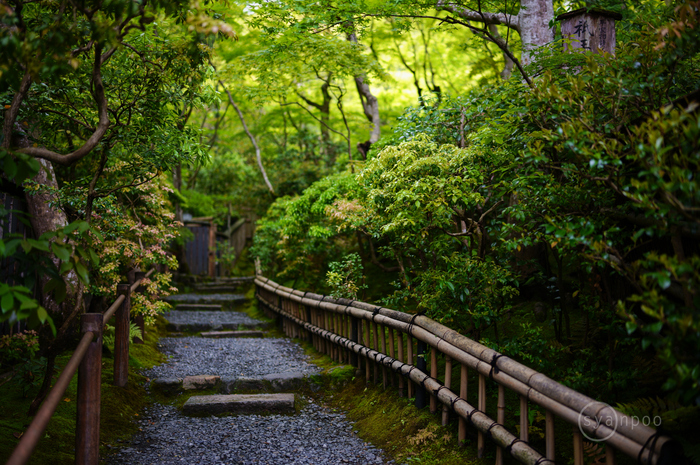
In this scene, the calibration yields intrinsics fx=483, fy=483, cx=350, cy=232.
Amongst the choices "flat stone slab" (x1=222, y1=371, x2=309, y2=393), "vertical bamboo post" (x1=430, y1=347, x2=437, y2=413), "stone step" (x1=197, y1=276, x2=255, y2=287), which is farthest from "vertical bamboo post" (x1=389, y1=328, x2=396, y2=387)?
"stone step" (x1=197, y1=276, x2=255, y2=287)

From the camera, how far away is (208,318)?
1006cm

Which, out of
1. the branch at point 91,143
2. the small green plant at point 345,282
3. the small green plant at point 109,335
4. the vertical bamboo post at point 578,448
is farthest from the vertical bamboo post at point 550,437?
the small green plant at point 109,335

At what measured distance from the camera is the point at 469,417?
11.1 feet

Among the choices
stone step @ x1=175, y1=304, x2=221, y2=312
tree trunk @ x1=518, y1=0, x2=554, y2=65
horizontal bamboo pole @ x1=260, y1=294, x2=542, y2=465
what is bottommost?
stone step @ x1=175, y1=304, x2=221, y2=312

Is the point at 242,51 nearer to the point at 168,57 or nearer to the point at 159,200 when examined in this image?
the point at 159,200

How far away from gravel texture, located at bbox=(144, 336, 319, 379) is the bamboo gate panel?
2.04 ft

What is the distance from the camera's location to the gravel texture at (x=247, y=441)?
12.8ft

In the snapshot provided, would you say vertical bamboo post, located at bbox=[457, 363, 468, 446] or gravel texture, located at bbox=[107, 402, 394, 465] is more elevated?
vertical bamboo post, located at bbox=[457, 363, 468, 446]

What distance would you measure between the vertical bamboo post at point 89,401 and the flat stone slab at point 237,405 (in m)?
1.78

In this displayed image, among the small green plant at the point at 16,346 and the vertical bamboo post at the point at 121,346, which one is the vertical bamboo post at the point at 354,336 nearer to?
the vertical bamboo post at the point at 121,346

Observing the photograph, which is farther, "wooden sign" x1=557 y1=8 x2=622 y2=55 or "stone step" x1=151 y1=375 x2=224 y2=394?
"stone step" x1=151 y1=375 x2=224 y2=394

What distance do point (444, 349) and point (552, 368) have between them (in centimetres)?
87

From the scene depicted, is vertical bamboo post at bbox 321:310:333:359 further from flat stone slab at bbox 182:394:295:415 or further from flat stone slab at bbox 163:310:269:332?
flat stone slab at bbox 163:310:269:332

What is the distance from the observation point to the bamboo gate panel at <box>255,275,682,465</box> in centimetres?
221
